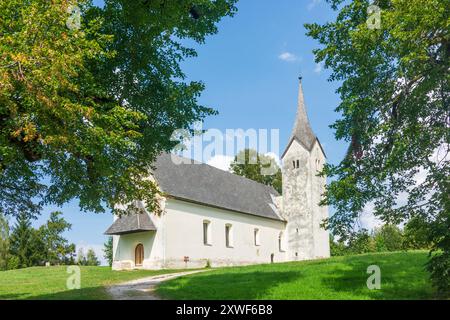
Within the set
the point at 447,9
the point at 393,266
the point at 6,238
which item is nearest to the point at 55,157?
the point at 447,9

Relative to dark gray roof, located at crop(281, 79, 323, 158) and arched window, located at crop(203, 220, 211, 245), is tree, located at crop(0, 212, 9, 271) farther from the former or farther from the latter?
dark gray roof, located at crop(281, 79, 323, 158)

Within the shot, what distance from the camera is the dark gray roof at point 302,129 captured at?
46.9m

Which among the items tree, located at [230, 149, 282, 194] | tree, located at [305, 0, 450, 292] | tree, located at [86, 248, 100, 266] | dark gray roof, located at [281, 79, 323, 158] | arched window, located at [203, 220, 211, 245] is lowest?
tree, located at [86, 248, 100, 266]

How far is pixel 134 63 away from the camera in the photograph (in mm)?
12742

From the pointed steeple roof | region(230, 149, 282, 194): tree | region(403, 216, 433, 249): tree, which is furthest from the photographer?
region(230, 149, 282, 194): tree

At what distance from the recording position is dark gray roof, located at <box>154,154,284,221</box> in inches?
1363

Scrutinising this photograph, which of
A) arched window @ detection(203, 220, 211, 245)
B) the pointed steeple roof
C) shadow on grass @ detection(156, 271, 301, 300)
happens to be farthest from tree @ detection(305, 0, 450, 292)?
the pointed steeple roof

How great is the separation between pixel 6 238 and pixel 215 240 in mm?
27734

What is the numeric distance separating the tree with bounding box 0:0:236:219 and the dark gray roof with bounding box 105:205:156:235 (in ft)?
58.2

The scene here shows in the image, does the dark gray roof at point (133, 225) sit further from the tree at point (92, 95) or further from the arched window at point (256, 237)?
the tree at point (92, 95)

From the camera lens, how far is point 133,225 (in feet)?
108

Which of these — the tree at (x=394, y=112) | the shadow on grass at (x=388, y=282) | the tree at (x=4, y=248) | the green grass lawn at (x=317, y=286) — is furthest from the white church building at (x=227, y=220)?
the tree at (x=4, y=248)
